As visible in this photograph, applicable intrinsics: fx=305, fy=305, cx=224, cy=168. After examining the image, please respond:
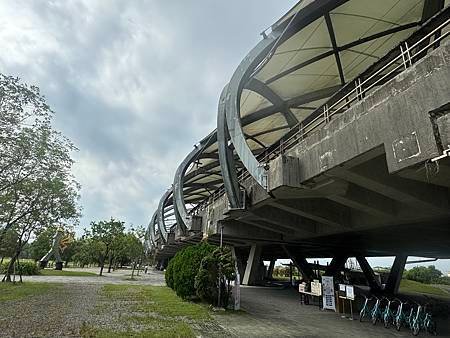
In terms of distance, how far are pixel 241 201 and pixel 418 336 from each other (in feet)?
27.3

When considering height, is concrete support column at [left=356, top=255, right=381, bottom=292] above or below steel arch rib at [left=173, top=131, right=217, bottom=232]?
below

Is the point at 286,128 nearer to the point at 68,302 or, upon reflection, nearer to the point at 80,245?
the point at 68,302

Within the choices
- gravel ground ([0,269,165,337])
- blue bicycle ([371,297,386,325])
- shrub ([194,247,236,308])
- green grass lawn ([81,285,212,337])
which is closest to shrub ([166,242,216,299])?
green grass lawn ([81,285,212,337])

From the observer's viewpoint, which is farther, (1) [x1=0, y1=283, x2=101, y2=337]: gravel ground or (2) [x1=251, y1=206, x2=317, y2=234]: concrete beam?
(2) [x1=251, y1=206, x2=317, y2=234]: concrete beam

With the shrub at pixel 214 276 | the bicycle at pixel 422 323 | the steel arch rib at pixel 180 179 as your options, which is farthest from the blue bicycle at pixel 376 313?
the steel arch rib at pixel 180 179

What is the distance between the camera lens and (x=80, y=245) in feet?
226

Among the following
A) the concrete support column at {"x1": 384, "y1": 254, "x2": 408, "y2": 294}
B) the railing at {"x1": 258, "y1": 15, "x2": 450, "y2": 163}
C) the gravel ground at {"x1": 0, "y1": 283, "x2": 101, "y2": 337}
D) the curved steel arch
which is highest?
the curved steel arch

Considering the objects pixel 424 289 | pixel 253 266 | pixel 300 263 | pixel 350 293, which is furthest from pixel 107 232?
pixel 424 289

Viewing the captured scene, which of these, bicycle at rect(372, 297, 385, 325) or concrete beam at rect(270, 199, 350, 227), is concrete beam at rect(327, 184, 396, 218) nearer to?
concrete beam at rect(270, 199, 350, 227)

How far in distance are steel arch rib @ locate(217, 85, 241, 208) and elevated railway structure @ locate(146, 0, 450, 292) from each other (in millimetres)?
61

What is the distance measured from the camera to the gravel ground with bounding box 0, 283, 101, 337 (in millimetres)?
7891

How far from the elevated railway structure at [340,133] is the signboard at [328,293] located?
2.58 m

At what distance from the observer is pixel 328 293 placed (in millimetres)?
13977

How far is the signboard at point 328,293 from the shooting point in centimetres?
1385
